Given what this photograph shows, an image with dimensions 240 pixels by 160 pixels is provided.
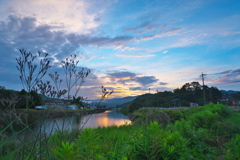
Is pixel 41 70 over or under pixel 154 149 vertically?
over

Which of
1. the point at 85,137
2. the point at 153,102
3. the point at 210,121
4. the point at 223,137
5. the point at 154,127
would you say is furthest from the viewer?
the point at 153,102

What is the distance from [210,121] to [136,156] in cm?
659

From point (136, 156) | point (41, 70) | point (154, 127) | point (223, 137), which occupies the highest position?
point (41, 70)

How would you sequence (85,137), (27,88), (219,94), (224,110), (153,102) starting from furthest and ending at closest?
(219,94) < (153,102) < (224,110) < (27,88) < (85,137)

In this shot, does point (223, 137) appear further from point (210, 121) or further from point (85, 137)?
point (85, 137)

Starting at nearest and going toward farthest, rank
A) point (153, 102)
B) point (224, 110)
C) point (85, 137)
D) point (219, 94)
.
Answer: point (85, 137) < point (224, 110) < point (153, 102) < point (219, 94)

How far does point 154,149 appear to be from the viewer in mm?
2691

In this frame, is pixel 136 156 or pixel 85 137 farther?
pixel 136 156

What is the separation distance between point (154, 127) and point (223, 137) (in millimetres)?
4759

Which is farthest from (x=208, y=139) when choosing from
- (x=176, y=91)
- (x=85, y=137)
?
(x=176, y=91)

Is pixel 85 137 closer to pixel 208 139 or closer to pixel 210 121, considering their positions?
pixel 208 139

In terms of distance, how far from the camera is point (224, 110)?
10430 mm

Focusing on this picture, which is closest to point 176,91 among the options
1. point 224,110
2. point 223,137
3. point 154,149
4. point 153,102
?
point 153,102

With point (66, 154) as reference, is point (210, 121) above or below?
below
